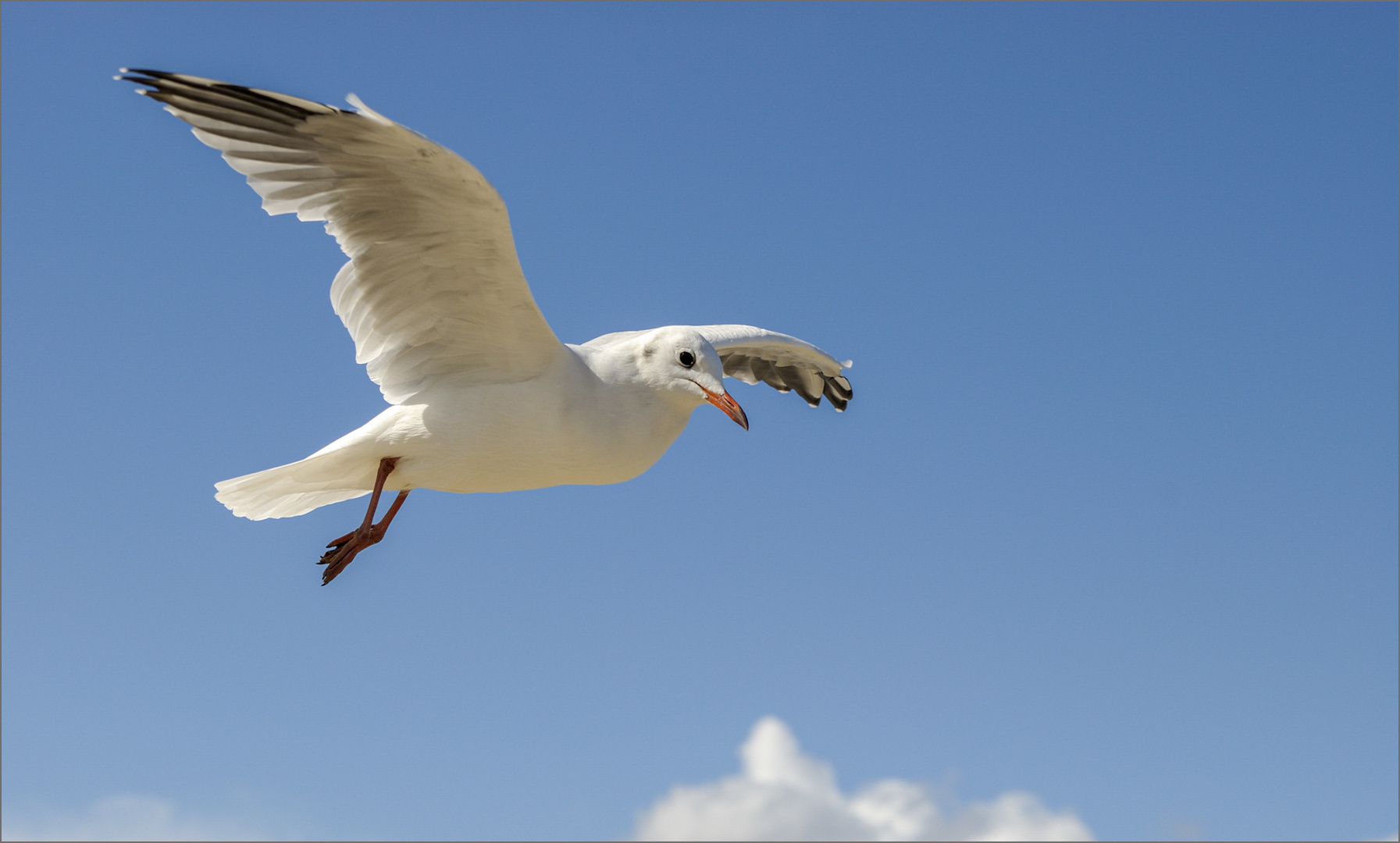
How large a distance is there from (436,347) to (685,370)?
4.79ft

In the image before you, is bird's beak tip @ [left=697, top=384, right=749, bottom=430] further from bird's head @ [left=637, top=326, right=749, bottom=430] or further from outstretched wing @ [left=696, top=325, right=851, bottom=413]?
outstretched wing @ [left=696, top=325, right=851, bottom=413]

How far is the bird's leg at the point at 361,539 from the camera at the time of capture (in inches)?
308

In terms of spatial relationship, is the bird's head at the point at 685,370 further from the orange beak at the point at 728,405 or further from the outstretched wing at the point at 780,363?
the outstretched wing at the point at 780,363

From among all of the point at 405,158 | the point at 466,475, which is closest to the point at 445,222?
the point at 405,158

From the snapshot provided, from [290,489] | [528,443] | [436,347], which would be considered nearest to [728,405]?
[528,443]

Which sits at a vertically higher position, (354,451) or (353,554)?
(354,451)

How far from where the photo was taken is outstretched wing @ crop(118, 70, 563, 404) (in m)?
7.01

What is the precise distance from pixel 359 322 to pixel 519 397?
1029 millimetres

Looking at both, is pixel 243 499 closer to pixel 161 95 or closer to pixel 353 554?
pixel 353 554

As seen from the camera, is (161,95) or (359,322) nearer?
(161,95)

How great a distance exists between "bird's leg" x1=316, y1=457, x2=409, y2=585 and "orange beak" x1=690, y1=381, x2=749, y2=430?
1871 millimetres

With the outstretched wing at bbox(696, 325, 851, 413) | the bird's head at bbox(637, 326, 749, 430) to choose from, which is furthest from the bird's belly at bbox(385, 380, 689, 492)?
the outstretched wing at bbox(696, 325, 851, 413)

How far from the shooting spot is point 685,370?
25.6 ft

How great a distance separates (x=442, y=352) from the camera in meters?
7.95
